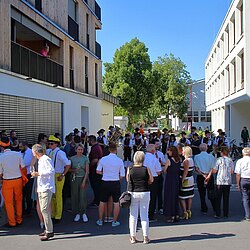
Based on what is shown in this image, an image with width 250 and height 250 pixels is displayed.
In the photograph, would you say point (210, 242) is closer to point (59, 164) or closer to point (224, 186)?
point (224, 186)

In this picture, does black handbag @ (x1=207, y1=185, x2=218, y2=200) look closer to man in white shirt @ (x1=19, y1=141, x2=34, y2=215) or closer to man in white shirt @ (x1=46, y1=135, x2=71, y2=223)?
man in white shirt @ (x1=46, y1=135, x2=71, y2=223)

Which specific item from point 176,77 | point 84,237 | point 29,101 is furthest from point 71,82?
point 176,77

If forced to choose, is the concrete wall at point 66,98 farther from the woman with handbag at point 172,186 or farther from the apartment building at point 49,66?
A: the woman with handbag at point 172,186

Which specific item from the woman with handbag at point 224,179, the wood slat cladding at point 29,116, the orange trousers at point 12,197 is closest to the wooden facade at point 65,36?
the wood slat cladding at point 29,116

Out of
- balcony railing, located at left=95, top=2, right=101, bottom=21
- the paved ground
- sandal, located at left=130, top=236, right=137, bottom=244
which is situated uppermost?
balcony railing, located at left=95, top=2, right=101, bottom=21

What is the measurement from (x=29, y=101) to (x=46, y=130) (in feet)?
8.16

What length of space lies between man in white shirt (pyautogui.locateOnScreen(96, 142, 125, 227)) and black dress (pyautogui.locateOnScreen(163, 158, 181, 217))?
1085 mm

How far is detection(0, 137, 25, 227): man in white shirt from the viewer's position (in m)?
7.82

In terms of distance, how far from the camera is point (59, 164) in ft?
27.1

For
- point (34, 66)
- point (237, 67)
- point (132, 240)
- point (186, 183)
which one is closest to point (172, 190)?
point (186, 183)

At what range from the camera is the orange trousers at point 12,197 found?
7.86m

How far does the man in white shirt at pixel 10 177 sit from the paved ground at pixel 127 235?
1.65ft

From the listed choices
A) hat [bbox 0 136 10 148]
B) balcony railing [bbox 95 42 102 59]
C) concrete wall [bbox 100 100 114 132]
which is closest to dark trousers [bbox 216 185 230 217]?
hat [bbox 0 136 10 148]

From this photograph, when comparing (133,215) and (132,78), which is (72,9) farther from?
(132,78)
